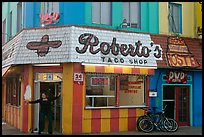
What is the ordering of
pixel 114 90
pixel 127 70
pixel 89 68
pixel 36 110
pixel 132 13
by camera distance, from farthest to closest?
1. pixel 132 13
2. pixel 127 70
3. pixel 114 90
4. pixel 36 110
5. pixel 89 68

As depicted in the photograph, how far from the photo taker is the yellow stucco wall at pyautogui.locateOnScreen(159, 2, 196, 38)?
1814 cm

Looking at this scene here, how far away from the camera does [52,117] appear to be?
15.5 m

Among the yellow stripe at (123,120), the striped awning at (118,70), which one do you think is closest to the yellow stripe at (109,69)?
the striped awning at (118,70)

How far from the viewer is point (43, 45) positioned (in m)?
15.3

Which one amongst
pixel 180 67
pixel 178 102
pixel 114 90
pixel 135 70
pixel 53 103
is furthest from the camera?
pixel 178 102

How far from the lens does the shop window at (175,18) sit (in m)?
18.5

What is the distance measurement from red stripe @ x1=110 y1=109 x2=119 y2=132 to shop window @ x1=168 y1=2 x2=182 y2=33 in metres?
5.55

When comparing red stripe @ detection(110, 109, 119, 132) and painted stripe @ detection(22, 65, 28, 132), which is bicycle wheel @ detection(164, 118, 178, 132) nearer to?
A: red stripe @ detection(110, 109, 119, 132)

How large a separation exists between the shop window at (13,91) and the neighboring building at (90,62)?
1.37ft

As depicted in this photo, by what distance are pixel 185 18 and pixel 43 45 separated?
26.6 ft

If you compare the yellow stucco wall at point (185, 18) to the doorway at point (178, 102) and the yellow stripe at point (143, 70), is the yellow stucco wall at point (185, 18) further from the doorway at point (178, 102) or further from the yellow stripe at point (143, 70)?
the doorway at point (178, 102)

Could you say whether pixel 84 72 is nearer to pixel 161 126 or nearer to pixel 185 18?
pixel 161 126

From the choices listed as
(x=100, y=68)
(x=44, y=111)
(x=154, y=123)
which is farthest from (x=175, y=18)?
(x=44, y=111)

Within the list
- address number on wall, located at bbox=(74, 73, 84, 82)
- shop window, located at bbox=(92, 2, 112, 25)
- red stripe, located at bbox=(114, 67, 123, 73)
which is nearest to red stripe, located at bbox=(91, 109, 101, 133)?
address number on wall, located at bbox=(74, 73, 84, 82)
